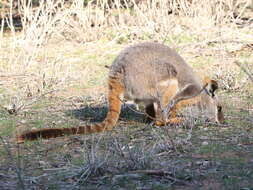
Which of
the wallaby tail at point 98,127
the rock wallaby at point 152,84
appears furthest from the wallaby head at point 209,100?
the wallaby tail at point 98,127

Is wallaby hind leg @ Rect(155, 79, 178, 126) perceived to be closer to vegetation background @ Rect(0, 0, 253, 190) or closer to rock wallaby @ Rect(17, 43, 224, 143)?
rock wallaby @ Rect(17, 43, 224, 143)

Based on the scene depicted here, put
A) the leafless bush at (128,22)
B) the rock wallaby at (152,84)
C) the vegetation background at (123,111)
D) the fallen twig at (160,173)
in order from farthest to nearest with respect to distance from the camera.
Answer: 1. the leafless bush at (128,22)
2. the rock wallaby at (152,84)
3. the vegetation background at (123,111)
4. the fallen twig at (160,173)

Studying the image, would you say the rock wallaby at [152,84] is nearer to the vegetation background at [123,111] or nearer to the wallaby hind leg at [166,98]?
the wallaby hind leg at [166,98]

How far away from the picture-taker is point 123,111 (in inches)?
312

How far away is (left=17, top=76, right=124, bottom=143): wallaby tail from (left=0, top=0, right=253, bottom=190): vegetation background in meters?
0.09

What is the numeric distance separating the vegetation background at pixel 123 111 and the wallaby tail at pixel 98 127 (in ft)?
0.28

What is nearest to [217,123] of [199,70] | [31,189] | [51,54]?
[31,189]

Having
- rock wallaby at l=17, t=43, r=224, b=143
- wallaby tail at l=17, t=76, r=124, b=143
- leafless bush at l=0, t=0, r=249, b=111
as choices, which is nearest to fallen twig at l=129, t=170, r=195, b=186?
wallaby tail at l=17, t=76, r=124, b=143

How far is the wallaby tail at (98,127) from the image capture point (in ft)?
20.1

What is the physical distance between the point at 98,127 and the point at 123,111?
1464 mm

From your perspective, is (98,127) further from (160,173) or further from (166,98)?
(160,173)

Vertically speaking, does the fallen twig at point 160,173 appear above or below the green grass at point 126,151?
above

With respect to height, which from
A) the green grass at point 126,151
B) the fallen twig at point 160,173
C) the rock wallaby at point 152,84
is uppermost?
the rock wallaby at point 152,84

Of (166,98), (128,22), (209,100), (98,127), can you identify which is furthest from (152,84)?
(128,22)
